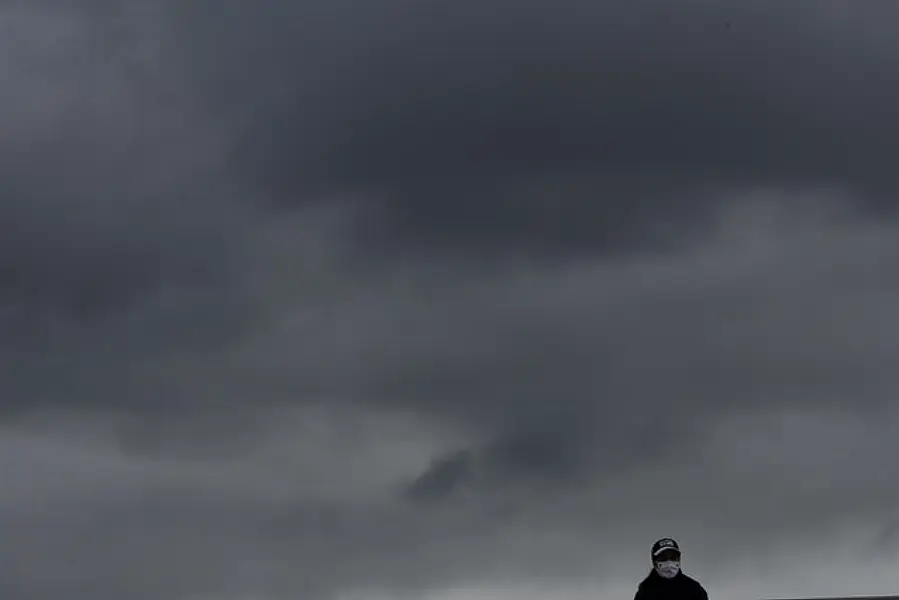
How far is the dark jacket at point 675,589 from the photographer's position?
3200 centimetres

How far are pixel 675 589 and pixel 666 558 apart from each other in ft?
3.35

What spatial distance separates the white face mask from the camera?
31394 mm

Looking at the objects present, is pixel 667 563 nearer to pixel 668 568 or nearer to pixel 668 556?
pixel 668 568

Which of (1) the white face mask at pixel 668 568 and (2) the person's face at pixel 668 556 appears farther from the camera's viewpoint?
(1) the white face mask at pixel 668 568

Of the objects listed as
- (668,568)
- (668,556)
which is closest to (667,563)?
(668,568)

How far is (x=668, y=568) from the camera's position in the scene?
103 feet

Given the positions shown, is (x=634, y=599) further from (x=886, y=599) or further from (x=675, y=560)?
(x=886, y=599)

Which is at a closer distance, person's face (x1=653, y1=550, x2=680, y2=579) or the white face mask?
person's face (x1=653, y1=550, x2=680, y2=579)

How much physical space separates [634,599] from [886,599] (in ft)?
21.0

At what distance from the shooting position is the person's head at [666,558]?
31.0 meters

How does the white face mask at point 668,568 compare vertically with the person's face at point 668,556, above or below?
below

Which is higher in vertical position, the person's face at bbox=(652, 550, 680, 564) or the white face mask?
the person's face at bbox=(652, 550, 680, 564)

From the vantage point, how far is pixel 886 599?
36.5 m

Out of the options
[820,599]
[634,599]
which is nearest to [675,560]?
[634,599]
